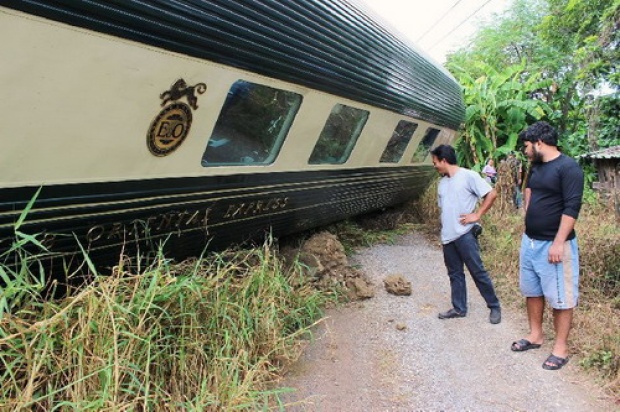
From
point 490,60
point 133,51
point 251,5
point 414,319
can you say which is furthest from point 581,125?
point 133,51

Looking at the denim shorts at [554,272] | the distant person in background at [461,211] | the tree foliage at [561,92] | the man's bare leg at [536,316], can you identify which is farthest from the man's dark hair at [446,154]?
the tree foliage at [561,92]

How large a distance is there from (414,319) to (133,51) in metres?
3.46

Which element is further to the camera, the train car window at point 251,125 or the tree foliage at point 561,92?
the tree foliage at point 561,92

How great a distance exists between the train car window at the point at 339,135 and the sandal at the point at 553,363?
2.61 metres

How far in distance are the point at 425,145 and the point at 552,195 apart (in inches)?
186

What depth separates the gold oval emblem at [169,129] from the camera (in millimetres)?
2639

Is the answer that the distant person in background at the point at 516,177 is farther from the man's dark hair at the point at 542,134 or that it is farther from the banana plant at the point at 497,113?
the man's dark hair at the point at 542,134

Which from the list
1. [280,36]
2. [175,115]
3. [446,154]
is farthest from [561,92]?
[175,115]

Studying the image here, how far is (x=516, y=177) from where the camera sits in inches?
372

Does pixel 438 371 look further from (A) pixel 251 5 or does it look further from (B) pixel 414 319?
(A) pixel 251 5

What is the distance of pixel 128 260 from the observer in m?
2.98

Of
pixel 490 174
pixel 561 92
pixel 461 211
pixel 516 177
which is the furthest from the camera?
pixel 561 92

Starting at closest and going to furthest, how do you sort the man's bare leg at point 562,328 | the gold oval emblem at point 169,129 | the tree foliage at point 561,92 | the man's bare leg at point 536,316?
1. the gold oval emblem at point 169,129
2. the man's bare leg at point 562,328
3. the man's bare leg at point 536,316
4. the tree foliage at point 561,92

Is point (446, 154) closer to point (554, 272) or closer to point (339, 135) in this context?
point (339, 135)
